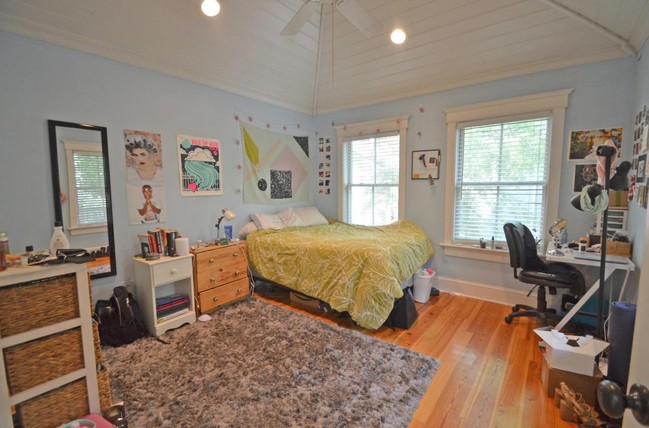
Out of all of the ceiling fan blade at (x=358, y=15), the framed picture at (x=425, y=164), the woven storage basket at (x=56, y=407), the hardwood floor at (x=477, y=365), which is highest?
the ceiling fan blade at (x=358, y=15)

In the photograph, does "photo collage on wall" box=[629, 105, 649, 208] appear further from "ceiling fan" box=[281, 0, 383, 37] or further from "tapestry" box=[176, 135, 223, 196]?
"tapestry" box=[176, 135, 223, 196]

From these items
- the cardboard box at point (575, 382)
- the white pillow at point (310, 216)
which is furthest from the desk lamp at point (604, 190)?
the white pillow at point (310, 216)

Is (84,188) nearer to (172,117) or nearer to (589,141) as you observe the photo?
(172,117)

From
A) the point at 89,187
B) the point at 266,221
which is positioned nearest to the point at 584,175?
the point at 266,221

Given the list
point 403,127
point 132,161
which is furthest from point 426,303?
point 132,161

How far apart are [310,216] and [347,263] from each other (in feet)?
5.59

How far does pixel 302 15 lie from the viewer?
2.12 meters

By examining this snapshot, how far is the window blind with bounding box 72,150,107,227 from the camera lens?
2381 mm

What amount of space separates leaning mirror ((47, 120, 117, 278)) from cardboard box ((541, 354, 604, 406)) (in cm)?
334

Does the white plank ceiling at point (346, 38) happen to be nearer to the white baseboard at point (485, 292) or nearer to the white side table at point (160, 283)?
the white side table at point (160, 283)

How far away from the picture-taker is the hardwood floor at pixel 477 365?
5.30 ft

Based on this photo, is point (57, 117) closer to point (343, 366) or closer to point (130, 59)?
point (130, 59)

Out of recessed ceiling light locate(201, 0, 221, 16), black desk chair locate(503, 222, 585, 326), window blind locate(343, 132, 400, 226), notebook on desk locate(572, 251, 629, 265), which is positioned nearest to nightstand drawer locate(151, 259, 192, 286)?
recessed ceiling light locate(201, 0, 221, 16)

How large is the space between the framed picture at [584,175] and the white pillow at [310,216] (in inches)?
113
